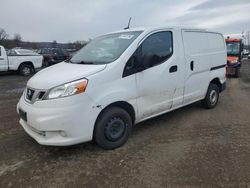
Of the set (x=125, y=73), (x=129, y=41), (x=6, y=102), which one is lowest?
(x=6, y=102)

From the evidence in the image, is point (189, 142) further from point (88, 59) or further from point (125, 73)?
point (88, 59)

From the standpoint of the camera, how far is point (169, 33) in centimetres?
475

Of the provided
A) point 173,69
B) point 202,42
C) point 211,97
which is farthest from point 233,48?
point 173,69

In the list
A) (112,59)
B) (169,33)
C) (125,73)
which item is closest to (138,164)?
(125,73)

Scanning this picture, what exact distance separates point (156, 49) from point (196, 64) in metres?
1.26

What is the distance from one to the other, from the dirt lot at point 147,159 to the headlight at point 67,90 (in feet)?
3.16

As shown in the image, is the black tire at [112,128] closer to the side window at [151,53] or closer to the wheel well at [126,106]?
the wheel well at [126,106]

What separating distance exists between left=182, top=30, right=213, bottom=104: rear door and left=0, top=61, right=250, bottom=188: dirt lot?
0.72m

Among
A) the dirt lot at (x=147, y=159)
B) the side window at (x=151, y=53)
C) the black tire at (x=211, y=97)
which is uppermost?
the side window at (x=151, y=53)

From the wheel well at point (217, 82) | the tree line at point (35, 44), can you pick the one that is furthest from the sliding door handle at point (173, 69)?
the tree line at point (35, 44)

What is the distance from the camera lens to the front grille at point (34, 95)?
350 centimetres

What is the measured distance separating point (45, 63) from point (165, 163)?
18.5m

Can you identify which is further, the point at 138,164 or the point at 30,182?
the point at 138,164

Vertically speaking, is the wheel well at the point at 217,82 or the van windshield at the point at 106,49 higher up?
the van windshield at the point at 106,49
